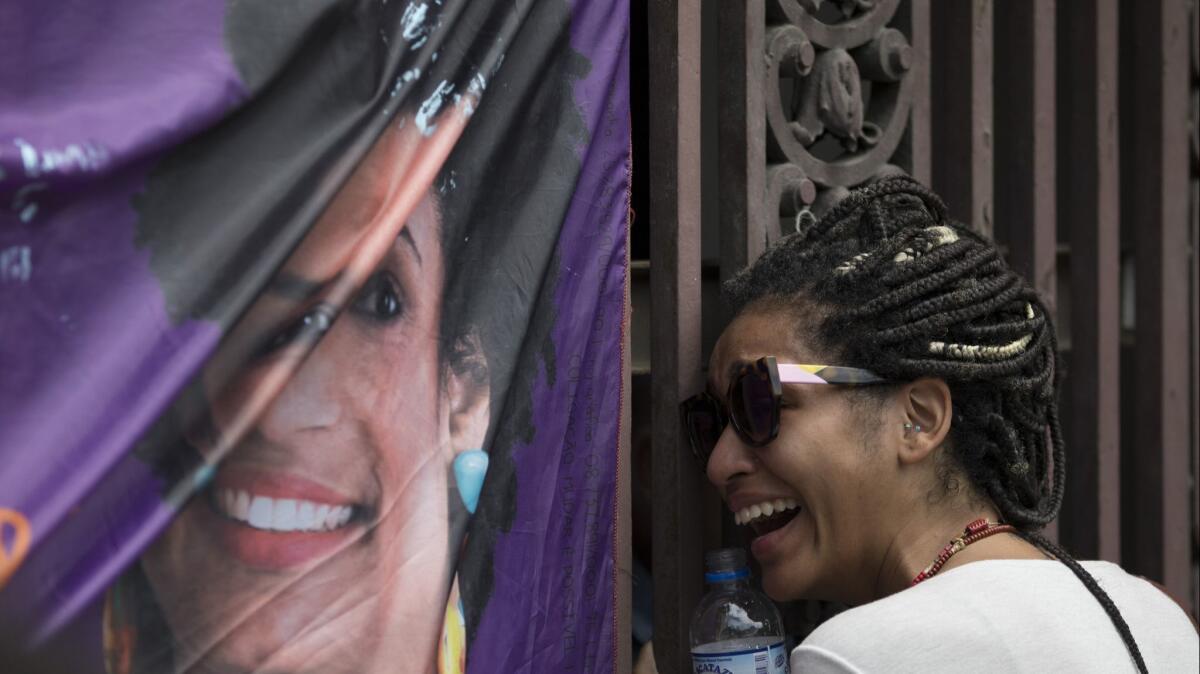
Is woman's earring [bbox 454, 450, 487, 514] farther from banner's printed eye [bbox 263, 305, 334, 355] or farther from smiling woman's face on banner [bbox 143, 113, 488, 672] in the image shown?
banner's printed eye [bbox 263, 305, 334, 355]

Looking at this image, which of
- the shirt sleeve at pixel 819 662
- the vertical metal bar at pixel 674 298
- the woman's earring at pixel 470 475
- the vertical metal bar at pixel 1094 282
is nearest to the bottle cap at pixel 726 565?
the vertical metal bar at pixel 674 298

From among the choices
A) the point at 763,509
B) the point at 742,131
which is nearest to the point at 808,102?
the point at 742,131

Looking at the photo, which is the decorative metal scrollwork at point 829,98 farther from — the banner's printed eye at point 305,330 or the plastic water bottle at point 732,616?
the banner's printed eye at point 305,330

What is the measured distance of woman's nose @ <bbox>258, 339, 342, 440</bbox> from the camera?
167 centimetres

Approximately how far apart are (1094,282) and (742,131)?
1259mm

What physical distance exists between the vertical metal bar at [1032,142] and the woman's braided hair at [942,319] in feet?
2.66

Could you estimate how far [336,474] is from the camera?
174 cm

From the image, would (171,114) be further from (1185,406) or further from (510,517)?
(1185,406)

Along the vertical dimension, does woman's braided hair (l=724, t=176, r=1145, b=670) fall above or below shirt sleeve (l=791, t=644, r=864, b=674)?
above

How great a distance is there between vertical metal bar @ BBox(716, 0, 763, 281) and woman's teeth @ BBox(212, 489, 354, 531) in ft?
3.26

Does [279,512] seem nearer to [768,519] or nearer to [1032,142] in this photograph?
[768,519]

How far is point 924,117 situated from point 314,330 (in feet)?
5.11

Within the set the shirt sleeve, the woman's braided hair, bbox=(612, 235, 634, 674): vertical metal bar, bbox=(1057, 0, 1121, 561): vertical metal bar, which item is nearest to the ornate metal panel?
the woman's braided hair

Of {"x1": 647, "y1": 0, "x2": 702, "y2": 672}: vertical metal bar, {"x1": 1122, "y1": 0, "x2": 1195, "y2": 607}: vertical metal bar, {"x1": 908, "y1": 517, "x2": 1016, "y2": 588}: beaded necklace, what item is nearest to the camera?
{"x1": 908, "y1": 517, "x2": 1016, "y2": 588}: beaded necklace
